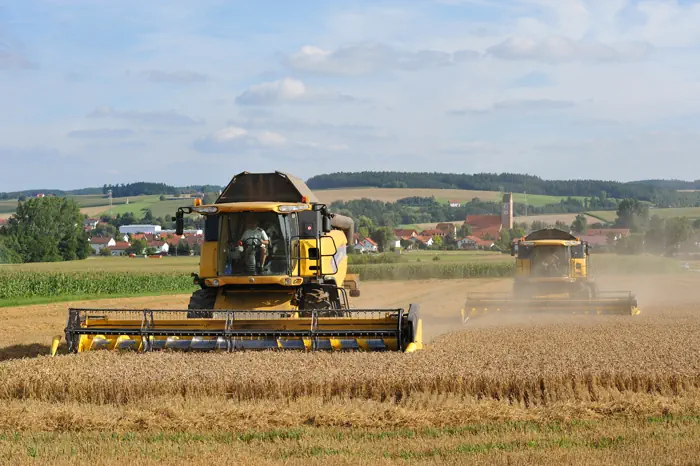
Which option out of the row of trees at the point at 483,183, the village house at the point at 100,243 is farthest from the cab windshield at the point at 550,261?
the row of trees at the point at 483,183

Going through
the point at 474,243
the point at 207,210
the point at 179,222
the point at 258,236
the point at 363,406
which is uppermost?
the point at 207,210

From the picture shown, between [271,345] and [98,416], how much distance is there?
137 inches

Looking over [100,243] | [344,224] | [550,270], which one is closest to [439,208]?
[100,243]

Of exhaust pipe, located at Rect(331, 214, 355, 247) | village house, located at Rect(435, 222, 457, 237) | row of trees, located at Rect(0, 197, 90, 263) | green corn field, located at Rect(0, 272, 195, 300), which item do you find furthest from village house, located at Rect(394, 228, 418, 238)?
exhaust pipe, located at Rect(331, 214, 355, 247)

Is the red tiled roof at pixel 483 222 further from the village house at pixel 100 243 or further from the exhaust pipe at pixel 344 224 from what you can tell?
the exhaust pipe at pixel 344 224

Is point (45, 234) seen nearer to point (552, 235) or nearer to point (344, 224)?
point (552, 235)

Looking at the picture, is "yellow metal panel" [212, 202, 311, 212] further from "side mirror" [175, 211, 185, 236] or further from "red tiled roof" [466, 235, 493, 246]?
"red tiled roof" [466, 235, 493, 246]

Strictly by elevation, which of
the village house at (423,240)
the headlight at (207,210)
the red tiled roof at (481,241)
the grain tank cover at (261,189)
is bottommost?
the village house at (423,240)

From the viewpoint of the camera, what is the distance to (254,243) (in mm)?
14375

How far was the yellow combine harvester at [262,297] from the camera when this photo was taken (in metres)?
12.8

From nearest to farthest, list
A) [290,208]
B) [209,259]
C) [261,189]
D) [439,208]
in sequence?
[290,208] → [209,259] → [261,189] → [439,208]

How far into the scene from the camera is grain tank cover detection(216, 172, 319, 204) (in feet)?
50.1

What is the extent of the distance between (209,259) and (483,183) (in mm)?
133426

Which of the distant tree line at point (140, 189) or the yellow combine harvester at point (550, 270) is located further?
the distant tree line at point (140, 189)
